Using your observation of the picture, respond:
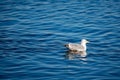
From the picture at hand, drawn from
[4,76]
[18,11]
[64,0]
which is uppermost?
[64,0]

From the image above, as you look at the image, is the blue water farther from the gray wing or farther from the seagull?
the gray wing

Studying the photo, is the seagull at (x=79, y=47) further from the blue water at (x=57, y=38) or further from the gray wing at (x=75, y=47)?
the blue water at (x=57, y=38)

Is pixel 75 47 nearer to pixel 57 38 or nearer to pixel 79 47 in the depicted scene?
pixel 79 47

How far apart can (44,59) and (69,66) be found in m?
1.78

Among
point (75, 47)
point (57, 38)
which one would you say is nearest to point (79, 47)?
point (75, 47)

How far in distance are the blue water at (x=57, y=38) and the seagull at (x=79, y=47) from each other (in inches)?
14.9

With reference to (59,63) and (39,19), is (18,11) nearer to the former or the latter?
(39,19)

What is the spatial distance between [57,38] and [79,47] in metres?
2.55

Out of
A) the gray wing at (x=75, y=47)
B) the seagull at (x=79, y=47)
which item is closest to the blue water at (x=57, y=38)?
the seagull at (x=79, y=47)

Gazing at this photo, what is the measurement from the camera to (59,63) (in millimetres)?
20625

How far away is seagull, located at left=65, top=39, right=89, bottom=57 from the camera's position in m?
22.1

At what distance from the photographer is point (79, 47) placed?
22.6 meters

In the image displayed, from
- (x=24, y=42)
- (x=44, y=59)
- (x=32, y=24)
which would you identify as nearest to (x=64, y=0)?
(x=32, y=24)

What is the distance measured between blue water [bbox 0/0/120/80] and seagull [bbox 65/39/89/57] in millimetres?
379
